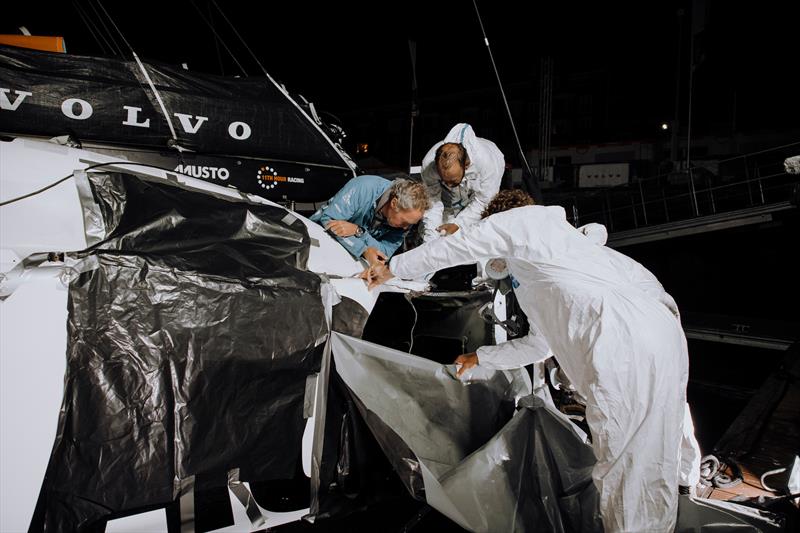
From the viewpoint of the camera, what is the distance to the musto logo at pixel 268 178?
3.40m

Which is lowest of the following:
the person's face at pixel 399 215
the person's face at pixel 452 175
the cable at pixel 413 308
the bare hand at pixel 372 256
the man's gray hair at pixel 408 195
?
the cable at pixel 413 308

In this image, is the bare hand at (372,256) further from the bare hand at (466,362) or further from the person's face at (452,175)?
the person's face at (452,175)

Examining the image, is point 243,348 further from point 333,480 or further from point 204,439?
point 333,480

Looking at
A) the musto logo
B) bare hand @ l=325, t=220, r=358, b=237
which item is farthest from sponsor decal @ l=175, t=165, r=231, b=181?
bare hand @ l=325, t=220, r=358, b=237

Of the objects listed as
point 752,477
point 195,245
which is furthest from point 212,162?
point 752,477

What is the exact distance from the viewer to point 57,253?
1.50m

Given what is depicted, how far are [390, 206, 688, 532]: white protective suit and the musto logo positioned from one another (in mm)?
1803

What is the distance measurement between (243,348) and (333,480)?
2.30 ft

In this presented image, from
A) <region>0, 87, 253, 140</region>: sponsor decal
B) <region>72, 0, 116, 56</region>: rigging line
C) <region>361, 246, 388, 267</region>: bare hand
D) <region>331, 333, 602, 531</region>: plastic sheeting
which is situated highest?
<region>72, 0, 116, 56</region>: rigging line

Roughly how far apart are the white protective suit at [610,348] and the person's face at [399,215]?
65 cm

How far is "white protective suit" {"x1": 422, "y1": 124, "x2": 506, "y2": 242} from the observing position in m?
3.14

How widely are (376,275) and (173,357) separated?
90cm

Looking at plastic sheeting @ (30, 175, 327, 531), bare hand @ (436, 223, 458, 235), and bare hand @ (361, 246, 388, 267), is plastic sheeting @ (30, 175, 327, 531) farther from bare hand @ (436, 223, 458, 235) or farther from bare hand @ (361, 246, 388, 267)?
bare hand @ (436, 223, 458, 235)

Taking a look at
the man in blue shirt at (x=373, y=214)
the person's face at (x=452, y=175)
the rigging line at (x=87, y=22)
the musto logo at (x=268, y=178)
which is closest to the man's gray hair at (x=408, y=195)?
the man in blue shirt at (x=373, y=214)
